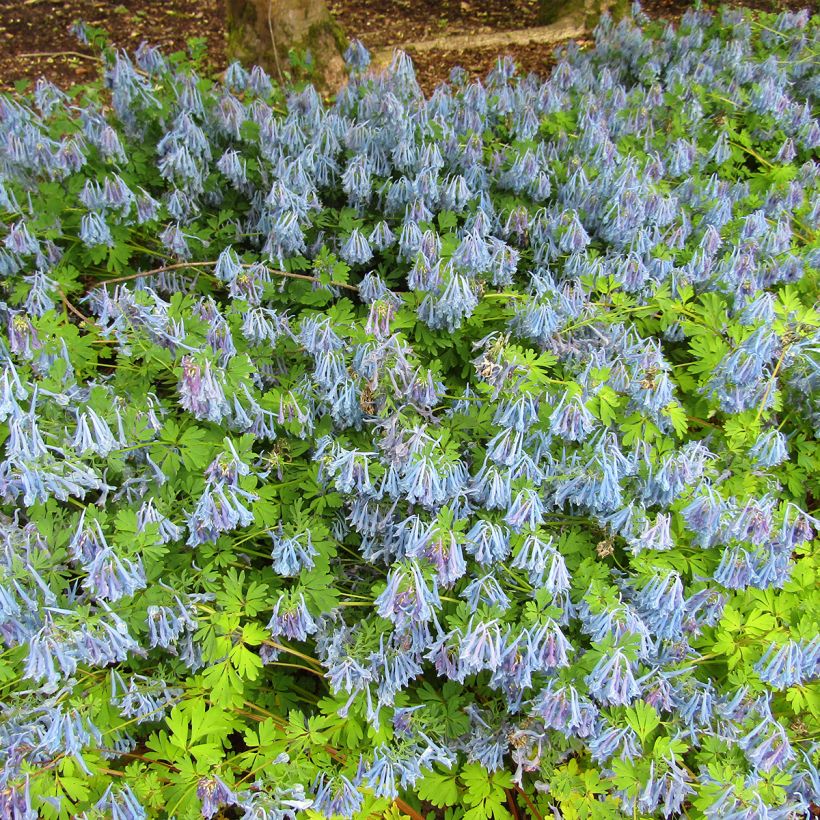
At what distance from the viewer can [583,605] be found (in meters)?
2.44

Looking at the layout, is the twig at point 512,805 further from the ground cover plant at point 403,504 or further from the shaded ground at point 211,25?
the shaded ground at point 211,25

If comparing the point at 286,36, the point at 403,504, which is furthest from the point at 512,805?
the point at 286,36

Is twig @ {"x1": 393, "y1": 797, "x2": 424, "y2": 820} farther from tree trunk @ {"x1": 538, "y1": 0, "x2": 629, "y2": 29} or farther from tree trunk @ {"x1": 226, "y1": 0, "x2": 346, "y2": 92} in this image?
tree trunk @ {"x1": 538, "y1": 0, "x2": 629, "y2": 29}

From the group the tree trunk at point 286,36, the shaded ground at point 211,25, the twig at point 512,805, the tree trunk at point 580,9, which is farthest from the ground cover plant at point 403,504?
the tree trunk at point 580,9

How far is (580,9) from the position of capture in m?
8.19

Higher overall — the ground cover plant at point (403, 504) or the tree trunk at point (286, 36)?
the tree trunk at point (286, 36)

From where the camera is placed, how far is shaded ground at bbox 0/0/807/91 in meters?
7.89

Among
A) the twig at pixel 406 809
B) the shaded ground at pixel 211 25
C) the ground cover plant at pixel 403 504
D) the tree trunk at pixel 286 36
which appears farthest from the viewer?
the shaded ground at pixel 211 25

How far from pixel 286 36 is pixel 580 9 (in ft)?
13.5

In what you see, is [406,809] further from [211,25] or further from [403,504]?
[211,25]

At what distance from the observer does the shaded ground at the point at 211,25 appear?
7887mm

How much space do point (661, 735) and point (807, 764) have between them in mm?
509

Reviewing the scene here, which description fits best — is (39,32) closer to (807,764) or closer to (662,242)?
(662,242)

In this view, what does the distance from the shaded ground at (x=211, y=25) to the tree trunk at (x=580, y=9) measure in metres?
0.31
